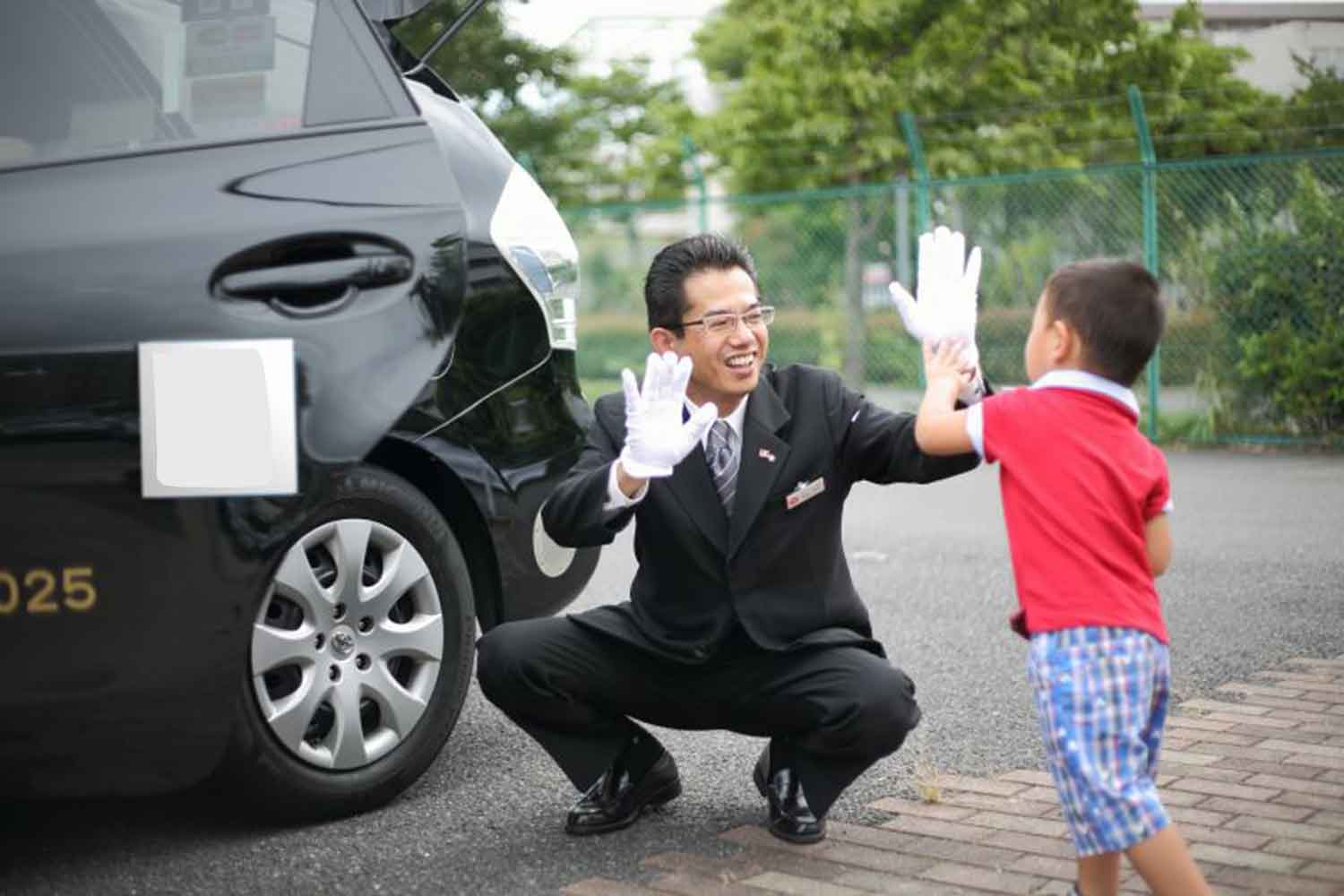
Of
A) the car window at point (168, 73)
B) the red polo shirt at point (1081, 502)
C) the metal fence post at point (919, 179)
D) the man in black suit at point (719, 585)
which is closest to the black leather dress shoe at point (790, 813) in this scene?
the man in black suit at point (719, 585)

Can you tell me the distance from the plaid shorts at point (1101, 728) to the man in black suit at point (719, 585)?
71 cm

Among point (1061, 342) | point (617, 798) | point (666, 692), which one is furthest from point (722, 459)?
point (1061, 342)

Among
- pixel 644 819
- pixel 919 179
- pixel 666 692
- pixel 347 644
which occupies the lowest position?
pixel 644 819

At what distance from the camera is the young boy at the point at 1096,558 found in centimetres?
266

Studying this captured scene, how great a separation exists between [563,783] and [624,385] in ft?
3.78

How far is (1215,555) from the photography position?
7109 millimetres

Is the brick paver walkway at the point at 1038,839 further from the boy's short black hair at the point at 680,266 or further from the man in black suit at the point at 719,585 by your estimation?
the boy's short black hair at the point at 680,266

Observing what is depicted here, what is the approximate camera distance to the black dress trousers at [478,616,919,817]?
11.2 ft

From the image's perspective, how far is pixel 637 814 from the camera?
3623 mm

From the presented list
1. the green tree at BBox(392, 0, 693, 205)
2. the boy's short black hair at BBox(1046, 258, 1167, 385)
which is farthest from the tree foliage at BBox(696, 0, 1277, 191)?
the boy's short black hair at BBox(1046, 258, 1167, 385)

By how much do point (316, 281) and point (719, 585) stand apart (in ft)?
3.33

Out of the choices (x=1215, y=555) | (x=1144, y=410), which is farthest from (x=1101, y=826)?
(x=1144, y=410)

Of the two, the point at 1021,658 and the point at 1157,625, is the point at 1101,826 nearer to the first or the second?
the point at 1157,625

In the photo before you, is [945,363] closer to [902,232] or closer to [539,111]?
[902,232]
